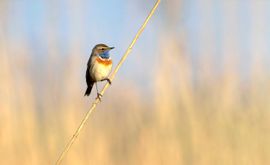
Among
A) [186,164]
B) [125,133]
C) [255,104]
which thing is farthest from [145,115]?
[255,104]

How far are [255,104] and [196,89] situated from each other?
1.16 ft

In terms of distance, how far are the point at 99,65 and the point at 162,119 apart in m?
0.60

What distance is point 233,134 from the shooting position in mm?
3643

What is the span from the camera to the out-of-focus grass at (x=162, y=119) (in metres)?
3.58

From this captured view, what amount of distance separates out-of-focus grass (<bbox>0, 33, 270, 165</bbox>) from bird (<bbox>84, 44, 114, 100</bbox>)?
0.21 metres

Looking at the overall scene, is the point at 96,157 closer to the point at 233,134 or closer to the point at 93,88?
the point at 93,88

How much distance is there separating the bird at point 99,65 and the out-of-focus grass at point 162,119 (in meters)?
0.21

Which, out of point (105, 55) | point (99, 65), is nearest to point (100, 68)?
point (99, 65)

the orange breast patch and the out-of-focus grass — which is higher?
the orange breast patch

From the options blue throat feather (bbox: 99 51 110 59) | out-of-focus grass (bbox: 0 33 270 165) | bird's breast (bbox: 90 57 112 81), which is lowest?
out-of-focus grass (bbox: 0 33 270 165)

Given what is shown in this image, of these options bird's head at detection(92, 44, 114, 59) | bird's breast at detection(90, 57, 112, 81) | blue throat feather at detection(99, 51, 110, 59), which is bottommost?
bird's breast at detection(90, 57, 112, 81)

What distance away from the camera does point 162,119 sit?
3.74m

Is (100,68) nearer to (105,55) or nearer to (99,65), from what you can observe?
(99,65)

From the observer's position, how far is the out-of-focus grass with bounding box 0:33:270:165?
3584 millimetres
